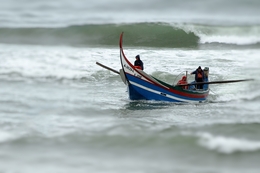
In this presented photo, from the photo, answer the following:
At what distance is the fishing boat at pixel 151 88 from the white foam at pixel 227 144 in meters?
3.64

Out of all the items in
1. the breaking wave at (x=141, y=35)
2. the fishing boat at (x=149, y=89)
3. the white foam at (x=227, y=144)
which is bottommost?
the white foam at (x=227, y=144)

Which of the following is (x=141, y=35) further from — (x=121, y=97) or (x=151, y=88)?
(x=151, y=88)

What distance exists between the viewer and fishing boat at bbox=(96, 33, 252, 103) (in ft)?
44.0

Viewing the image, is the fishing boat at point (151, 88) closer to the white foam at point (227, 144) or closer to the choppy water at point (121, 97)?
the choppy water at point (121, 97)

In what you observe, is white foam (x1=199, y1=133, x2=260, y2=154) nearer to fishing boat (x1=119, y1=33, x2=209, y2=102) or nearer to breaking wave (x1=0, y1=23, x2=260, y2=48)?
fishing boat (x1=119, y1=33, x2=209, y2=102)

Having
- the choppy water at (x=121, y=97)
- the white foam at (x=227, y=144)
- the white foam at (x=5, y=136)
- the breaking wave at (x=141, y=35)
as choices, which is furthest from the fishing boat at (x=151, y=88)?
the breaking wave at (x=141, y=35)

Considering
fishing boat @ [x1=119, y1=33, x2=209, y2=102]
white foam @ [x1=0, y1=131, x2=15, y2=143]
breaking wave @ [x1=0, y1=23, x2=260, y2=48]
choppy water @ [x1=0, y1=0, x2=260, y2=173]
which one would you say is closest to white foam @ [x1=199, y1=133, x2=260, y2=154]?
choppy water @ [x1=0, y1=0, x2=260, y2=173]

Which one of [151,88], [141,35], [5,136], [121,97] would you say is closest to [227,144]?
[5,136]

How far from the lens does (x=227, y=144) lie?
9.56 m

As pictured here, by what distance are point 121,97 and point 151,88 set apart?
4.12 feet

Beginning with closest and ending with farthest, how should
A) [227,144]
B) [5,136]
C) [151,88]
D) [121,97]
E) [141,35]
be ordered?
1. [227,144]
2. [5,136]
3. [151,88]
4. [121,97]
5. [141,35]

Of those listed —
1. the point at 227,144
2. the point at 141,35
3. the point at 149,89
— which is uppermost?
the point at 141,35

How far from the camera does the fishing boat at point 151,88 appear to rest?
1341 cm

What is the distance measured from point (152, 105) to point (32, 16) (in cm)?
1745
